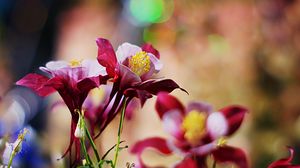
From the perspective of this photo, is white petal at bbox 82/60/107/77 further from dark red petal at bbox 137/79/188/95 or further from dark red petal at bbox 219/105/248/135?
dark red petal at bbox 219/105/248/135

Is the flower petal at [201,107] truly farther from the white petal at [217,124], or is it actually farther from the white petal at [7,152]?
the white petal at [7,152]

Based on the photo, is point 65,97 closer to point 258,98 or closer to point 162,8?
point 258,98

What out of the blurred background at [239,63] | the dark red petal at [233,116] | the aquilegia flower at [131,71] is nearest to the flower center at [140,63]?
the aquilegia flower at [131,71]

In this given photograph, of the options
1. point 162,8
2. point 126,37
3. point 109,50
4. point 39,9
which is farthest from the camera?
point 39,9

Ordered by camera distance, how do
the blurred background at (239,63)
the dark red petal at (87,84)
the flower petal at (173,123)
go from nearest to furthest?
1. the dark red petal at (87,84)
2. the flower petal at (173,123)
3. the blurred background at (239,63)

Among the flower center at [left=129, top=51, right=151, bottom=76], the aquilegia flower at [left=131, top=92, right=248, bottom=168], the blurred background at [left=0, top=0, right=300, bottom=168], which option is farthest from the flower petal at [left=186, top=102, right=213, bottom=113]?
the blurred background at [left=0, top=0, right=300, bottom=168]

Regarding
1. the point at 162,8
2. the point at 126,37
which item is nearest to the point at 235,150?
the point at 162,8

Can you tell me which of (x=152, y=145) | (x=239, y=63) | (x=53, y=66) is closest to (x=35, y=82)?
(x=53, y=66)
